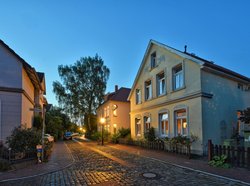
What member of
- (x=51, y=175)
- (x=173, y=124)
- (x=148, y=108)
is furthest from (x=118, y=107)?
(x=51, y=175)

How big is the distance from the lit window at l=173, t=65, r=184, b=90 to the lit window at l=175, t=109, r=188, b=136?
1.97 metres

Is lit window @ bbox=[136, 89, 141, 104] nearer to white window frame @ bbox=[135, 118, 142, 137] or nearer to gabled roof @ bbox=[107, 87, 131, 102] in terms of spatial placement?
white window frame @ bbox=[135, 118, 142, 137]

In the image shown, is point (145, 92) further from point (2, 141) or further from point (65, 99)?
point (65, 99)

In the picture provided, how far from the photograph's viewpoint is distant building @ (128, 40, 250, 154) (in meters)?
14.1

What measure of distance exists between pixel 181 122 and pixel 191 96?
252cm

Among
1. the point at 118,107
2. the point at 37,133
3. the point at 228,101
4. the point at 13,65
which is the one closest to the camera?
the point at 37,133

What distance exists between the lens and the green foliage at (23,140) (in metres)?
11.3

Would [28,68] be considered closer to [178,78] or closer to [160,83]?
[160,83]

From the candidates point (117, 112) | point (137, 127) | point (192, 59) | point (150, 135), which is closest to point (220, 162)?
point (192, 59)

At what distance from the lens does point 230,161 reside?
33.6ft

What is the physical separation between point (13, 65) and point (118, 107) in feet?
68.8

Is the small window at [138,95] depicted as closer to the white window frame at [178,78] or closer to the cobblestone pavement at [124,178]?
the white window frame at [178,78]

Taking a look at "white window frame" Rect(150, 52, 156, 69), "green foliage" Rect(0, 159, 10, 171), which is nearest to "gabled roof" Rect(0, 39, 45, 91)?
"green foliage" Rect(0, 159, 10, 171)

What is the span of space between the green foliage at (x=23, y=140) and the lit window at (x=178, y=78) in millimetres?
10751
